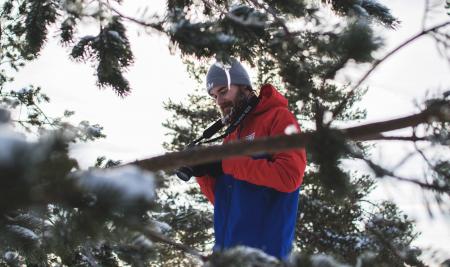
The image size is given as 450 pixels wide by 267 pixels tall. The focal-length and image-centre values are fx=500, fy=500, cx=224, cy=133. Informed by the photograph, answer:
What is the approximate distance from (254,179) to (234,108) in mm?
647

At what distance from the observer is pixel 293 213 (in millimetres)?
2811

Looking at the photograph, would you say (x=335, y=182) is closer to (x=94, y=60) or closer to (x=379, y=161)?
(x=379, y=161)

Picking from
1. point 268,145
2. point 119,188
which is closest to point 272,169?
point 268,145

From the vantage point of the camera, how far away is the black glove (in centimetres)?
267

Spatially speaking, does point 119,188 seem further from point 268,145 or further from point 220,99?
point 220,99

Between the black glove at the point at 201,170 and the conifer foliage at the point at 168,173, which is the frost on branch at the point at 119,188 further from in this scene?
the black glove at the point at 201,170

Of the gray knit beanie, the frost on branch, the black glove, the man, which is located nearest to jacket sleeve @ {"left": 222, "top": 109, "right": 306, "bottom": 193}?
the man

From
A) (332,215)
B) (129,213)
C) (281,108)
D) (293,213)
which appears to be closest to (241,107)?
(281,108)

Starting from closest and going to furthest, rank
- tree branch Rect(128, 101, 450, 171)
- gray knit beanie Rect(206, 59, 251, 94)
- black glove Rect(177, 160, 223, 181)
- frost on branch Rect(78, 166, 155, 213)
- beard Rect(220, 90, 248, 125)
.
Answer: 1. frost on branch Rect(78, 166, 155, 213)
2. tree branch Rect(128, 101, 450, 171)
3. black glove Rect(177, 160, 223, 181)
4. beard Rect(220, 90, 248, 125)
5. gray knit beanie Rect(206, 59, 251, 94)

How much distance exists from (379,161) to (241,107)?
137 cm

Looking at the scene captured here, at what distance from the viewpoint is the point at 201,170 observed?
287 cm

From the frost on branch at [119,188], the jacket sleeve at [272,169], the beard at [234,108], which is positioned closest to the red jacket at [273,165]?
the jacket sleeve at [272,169]

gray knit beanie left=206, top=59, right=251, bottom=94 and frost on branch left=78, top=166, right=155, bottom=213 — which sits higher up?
gray knit beanie left=206, top=59, right=251, bottom=94

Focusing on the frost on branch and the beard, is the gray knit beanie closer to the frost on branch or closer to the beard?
the beard
